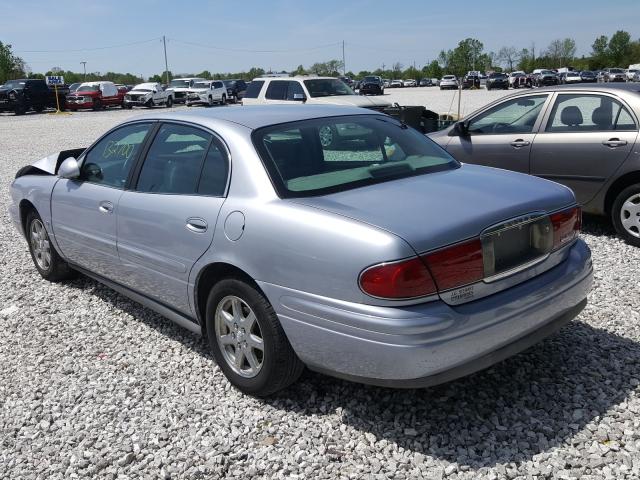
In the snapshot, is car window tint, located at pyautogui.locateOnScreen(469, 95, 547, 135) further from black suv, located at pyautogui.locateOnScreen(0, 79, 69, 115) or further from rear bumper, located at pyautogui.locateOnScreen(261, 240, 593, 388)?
black suv, located at pyautogui.locateOnScreen(0, 79, 69, 115)

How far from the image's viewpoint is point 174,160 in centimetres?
403

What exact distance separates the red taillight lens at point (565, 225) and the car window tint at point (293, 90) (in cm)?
1234

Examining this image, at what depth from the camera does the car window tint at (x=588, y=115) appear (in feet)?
20.7

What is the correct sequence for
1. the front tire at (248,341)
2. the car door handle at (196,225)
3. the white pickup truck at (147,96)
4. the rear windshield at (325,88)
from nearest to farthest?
the front tire at (248,341), the car door handle at (196,225), the rear windshield at (325,88), the white pickup truck at (147,96)

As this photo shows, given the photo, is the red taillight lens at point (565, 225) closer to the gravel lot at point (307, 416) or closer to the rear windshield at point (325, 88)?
the gravel lot at point (307, 416)

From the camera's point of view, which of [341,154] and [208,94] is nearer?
[341,154]

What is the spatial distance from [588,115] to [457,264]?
4539mm

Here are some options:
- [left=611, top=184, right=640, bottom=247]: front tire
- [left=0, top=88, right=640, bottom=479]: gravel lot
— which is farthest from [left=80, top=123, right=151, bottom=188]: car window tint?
[left=611, top=184, right=640, bottom=247]: front tire

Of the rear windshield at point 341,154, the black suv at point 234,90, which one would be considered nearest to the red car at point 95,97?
the black suv at point 234,90

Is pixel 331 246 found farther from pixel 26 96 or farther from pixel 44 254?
pixel 26 96

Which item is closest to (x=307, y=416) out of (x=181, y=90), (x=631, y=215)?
(x=631, y=215)

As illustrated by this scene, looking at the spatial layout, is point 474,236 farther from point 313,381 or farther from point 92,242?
point 92,242

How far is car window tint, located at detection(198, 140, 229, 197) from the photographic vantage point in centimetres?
357

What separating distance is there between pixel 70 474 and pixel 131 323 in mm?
1870
